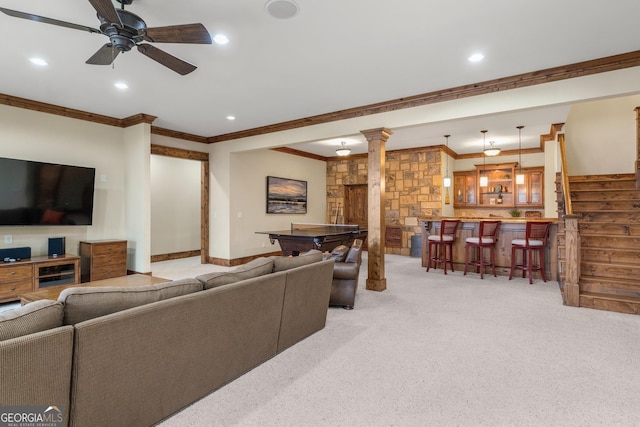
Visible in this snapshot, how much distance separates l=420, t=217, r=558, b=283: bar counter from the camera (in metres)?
5.60

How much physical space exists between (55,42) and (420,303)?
4.91 metres

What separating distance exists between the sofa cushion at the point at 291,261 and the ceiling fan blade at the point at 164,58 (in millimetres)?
1957

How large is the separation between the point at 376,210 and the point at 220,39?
3.07 m

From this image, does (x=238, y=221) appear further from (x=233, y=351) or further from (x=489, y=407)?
(x=489, y=407)

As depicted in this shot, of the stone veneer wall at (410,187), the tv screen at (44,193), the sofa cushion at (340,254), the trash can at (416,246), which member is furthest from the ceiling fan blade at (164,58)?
the trash can at (416,246)

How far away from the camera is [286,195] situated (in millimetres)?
8555

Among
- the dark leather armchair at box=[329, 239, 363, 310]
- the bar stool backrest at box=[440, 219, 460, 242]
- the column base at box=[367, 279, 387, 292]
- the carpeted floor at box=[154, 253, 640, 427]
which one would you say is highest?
the bar stool backrest at box=[440, 219, 460, 242]

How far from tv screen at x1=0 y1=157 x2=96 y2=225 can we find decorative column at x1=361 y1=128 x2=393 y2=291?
4531mm

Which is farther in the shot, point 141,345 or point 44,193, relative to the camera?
point 44,193

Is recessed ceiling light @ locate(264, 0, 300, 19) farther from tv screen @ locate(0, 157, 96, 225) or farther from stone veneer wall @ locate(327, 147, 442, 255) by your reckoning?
stone veneer wall @ locate(327, 147, 442, 255)

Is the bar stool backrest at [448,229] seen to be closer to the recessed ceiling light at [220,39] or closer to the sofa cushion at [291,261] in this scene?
the sofa cushion at [291,261]

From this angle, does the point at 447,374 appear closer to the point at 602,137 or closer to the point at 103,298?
the point at 103,298

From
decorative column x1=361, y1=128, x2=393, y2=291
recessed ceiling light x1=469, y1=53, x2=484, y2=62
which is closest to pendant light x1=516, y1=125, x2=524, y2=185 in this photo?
decorative column x1=361, y1=128, x2=393, y2=291

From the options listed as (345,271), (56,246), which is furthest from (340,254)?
(56,246)
